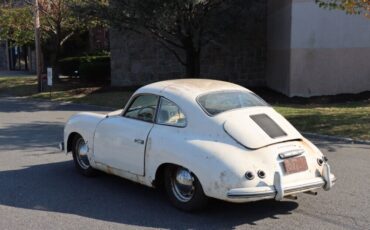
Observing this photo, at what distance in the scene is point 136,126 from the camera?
258 inches

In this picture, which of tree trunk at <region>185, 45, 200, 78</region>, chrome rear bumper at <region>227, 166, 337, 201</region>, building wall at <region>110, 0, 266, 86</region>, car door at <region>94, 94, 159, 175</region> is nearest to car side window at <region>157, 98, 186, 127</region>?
car door at <region>94, 94, 159, 175</region>

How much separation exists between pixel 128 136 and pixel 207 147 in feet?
4.30

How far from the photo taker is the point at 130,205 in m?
6.21

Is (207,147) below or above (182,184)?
above

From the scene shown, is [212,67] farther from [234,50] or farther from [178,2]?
[178,2]

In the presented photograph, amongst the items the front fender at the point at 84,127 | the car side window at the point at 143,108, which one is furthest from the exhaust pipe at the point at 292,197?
the front fender at the point at 84,127

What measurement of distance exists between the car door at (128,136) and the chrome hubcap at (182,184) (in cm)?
50

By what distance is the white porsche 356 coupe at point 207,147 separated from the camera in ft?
17.7

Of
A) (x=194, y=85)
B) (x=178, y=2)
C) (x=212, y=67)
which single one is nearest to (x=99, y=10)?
(x=178, y=2)

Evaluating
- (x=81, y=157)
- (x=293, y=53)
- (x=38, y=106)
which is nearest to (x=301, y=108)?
Result: (x=293, y=53)

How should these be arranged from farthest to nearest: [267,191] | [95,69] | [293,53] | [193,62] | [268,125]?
[95,69] → [193,62] → [293,53] → [268,125] → [267,191]

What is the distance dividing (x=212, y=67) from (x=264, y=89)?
110 inches

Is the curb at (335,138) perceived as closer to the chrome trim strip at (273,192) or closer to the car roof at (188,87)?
the car roof at (188,87)

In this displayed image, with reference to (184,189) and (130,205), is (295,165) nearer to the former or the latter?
(184,189)
